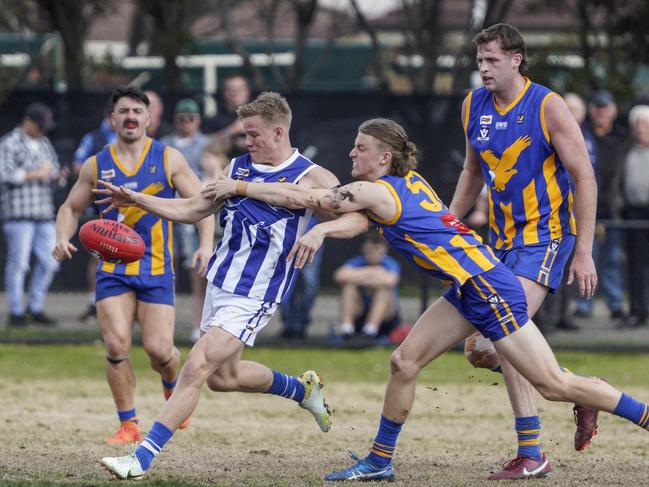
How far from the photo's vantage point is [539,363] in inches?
259

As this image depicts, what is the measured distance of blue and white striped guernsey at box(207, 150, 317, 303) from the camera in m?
7.00

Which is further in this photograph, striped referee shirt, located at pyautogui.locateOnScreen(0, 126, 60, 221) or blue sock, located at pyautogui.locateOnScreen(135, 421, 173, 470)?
striped referee shirt, located at pyautogui.locateOnScreen(0, 126, 60, 221)

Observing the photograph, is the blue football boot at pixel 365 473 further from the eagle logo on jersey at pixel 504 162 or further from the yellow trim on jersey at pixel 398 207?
the eagle logo on jersey at pixel 504 162

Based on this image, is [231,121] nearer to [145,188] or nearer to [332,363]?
[332,363]

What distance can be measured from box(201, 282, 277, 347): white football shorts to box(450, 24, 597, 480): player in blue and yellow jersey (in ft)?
4.53

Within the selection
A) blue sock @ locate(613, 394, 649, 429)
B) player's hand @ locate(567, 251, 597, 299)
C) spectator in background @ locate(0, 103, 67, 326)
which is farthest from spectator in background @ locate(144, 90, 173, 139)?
blue sock @ locate(613, 394, 649, 429)

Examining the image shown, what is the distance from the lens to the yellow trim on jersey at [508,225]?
7.03 m

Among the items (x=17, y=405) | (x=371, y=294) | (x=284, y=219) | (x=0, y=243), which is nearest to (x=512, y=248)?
(x=284, y=219)

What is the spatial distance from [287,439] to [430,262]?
2.32 meters

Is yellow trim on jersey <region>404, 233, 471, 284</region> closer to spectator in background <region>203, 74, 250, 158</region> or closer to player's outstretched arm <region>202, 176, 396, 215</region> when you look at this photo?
player's outstretched arm <region>202, 176, 396, 215</region>

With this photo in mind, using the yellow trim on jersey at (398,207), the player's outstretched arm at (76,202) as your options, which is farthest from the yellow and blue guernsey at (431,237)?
the player's outstretched arm at (76,202)

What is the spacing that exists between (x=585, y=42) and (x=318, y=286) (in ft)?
24.0

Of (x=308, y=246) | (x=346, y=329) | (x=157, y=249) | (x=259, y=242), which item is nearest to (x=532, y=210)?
(x=308, y=246)

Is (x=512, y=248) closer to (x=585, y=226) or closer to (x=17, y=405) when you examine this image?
(x=585, y=226)
